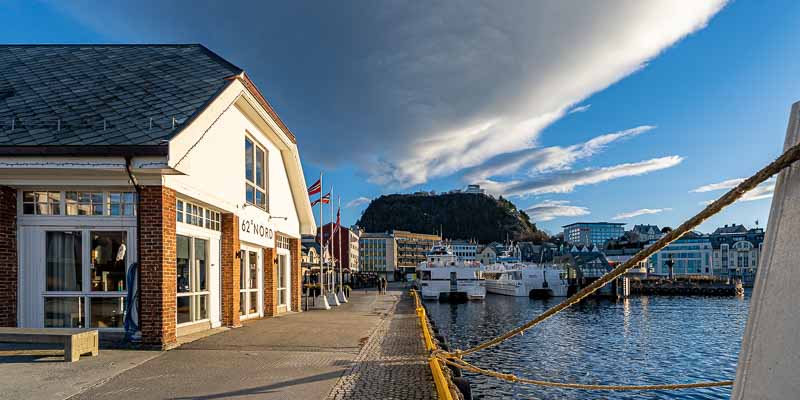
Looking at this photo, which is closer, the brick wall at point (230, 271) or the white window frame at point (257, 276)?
the brick wall at point (230, 271)

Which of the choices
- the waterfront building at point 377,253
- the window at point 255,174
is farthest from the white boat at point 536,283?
the waterfront building at point 377,253

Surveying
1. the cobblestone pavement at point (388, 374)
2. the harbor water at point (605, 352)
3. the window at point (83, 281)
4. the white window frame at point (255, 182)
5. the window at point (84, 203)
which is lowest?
the harbor water at point (605, 352)

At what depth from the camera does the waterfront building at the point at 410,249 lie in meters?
154

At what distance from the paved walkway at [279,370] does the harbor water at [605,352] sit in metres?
3.70

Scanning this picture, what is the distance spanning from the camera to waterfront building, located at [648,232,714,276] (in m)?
114

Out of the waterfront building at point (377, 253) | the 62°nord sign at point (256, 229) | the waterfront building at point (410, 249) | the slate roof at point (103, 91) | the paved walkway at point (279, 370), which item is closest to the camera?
the paved walkway at point (279, 370)

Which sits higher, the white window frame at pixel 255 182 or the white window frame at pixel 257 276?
the white window frame at pixel 255 182

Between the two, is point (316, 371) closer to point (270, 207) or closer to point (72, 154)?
point (72, 154)

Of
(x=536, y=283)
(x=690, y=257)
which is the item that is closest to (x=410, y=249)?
(x=690, y=257)

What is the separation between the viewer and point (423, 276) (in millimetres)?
53438

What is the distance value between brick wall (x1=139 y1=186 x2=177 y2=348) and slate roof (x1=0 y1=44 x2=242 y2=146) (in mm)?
1247

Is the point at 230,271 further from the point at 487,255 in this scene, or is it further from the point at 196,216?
the point at 487,255

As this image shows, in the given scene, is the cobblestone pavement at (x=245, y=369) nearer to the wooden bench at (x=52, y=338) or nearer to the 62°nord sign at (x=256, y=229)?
the wooden bench at (x=52, y=338)

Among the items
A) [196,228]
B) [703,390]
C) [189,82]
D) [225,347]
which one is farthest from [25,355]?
[703,390]
